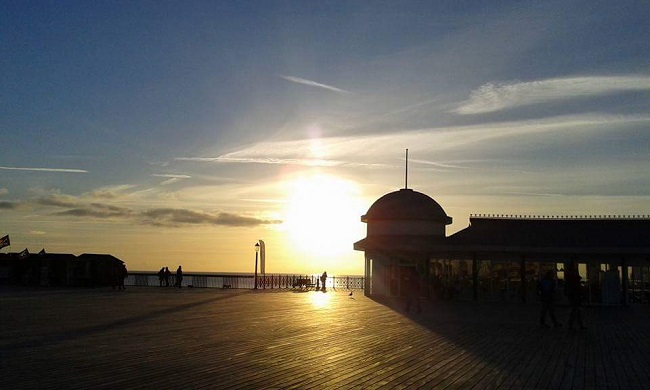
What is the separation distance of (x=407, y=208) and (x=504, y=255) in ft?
22.9

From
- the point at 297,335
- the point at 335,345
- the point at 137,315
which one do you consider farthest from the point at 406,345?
the point at 137,315

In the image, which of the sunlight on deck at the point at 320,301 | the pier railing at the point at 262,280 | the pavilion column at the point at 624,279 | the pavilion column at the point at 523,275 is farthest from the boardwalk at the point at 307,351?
the pier railing at the point at 262,280


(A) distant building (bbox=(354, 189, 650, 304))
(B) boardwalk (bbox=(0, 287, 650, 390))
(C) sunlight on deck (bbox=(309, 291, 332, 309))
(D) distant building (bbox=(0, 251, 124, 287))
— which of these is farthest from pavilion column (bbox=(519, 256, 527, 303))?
(D) distant building (bbox=(0, 251, 124, 287))

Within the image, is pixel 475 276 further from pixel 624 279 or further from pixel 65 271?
pixel 65 271

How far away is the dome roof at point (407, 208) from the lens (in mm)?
40438

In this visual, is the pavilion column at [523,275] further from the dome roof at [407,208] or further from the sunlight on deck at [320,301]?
the sunlight on deck at [320,301]

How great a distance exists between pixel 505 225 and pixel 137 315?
22.7m

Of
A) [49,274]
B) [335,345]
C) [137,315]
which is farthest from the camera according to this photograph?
[49,274]

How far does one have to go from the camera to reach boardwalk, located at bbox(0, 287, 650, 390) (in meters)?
10.6

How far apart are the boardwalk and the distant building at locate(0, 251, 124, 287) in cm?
2550

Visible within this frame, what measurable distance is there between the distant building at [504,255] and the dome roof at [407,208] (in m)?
0.06

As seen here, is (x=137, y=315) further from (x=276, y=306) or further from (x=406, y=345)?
(x=406, y=345)

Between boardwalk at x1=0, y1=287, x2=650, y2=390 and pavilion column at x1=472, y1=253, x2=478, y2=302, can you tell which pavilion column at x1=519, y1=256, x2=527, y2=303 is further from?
boardwalk at x1=0, y1=287, x2=650, y2=390

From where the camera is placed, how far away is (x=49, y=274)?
49.4 metres
